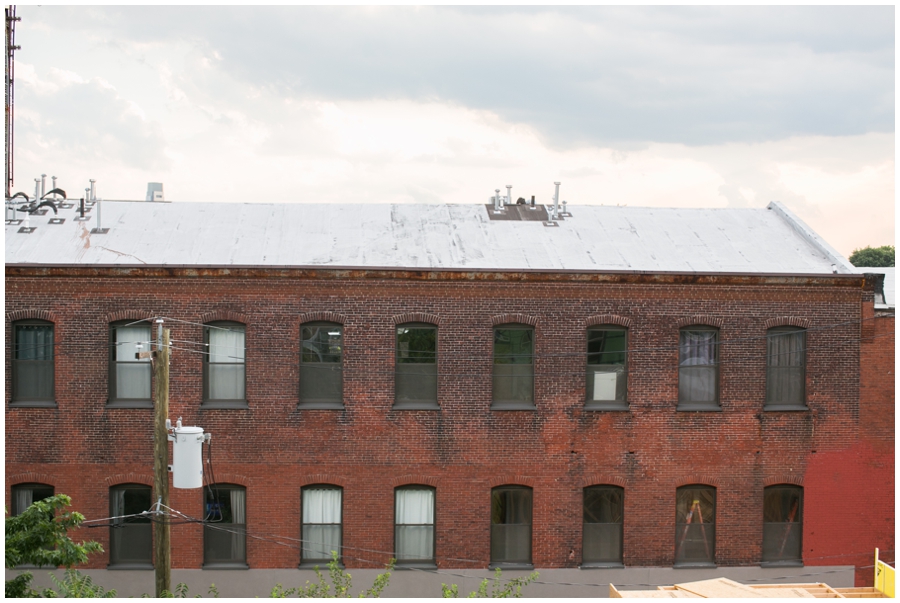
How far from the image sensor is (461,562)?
17.9 meters

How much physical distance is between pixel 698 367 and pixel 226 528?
10873 mm

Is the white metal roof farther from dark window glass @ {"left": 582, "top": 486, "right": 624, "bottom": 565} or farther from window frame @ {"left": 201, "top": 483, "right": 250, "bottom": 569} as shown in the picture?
dark window glass @ {"left": 582, "top": 486, "right": 624, "bottom": 565}

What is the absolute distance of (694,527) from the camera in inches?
720

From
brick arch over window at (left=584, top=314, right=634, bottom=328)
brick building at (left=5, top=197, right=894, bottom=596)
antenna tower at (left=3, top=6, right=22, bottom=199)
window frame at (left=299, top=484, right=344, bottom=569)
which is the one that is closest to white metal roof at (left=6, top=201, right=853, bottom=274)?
brick building at (left=5, top=197, right=894, bottom=596)

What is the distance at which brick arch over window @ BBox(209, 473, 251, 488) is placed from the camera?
1758cm

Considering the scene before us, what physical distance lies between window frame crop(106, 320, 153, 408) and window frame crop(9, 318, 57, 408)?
1.16 metres

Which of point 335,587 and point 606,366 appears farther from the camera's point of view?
point 606,366

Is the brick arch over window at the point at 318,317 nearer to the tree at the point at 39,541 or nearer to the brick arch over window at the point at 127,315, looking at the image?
the brick arch over window at the point at 127,315

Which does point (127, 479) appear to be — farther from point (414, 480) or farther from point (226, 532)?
point (414, 480)

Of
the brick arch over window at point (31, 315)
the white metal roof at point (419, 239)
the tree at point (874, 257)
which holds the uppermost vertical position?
the tree at point (874, 257)

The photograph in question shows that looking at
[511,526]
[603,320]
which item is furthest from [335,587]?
[603,320]

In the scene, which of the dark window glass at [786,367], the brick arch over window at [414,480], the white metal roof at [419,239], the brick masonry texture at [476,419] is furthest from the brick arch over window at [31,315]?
the dark window glass at [786,367]

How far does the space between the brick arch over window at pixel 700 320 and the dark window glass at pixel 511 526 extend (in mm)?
4939

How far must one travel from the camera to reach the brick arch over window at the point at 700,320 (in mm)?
18047
